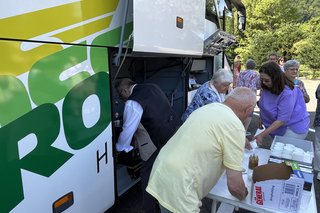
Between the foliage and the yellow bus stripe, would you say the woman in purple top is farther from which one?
the foliage

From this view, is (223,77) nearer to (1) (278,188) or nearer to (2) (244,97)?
(2) (244,97)

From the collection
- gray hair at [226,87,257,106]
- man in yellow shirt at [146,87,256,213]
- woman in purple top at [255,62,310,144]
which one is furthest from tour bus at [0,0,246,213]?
woman in purple top at [255,62,310,144]

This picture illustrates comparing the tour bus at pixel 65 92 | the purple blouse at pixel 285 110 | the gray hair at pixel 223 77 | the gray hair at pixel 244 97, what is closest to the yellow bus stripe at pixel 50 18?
the tour bus at pixel 65 92

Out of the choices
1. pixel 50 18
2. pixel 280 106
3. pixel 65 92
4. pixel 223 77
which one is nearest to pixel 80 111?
pixel 65 92

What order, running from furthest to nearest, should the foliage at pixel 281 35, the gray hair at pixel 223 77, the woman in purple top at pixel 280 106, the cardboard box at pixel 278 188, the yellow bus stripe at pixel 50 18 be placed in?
the foliage at pixel 281 35 < the gray hair at pixel 223 77 < the woman in purple top at pixel 280 106 < the cardboard box at pixel 278 188 < the yellow bus stripe at pixel 50 18

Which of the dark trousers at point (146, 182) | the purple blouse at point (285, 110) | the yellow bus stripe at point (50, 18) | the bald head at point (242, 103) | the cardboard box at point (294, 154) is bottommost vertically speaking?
the dark trousers at point (146, 182)

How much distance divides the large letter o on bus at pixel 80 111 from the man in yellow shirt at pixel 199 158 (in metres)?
0.55

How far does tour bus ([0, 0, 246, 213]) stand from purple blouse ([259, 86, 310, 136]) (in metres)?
1.16

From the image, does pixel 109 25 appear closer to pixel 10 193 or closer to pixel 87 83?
pixel 87 83

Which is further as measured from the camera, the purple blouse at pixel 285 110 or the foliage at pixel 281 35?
the foliage at pixel 281 35

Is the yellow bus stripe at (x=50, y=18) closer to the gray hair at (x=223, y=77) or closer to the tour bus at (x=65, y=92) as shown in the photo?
the tour bus at (x=65, y=92)

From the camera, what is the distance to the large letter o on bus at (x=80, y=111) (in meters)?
1.92

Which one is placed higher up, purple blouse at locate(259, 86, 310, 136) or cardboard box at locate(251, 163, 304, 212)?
purple blouse at locate(259, 86, 310, 136)

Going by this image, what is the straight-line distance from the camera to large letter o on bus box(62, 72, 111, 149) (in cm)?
192
